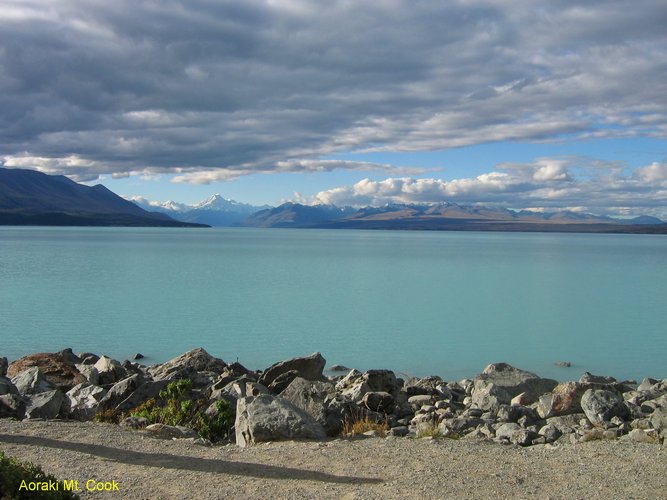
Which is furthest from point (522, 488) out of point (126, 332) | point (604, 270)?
point (604, 270)

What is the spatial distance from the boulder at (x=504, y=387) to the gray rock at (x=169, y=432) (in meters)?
6.22

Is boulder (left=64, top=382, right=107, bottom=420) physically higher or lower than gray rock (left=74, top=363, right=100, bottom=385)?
higher

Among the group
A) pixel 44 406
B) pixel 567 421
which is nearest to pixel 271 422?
pixel 44 406

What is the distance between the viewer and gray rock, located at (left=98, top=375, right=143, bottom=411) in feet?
42.5

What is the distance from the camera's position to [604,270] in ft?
224

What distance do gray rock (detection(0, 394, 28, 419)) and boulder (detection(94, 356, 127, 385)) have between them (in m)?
4.49

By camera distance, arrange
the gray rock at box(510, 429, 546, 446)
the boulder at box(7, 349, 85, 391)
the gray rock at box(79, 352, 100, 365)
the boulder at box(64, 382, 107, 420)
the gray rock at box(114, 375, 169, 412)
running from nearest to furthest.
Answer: the gray rock at box(510, 429, 546, 446) < the boulder at box(64, 382, 107, 420) < the gray rock at box(114, 375, 169, 412) < the boulder at box(7, 349, 85, 391) < the gray rock at box(79, 352, 100, 365)

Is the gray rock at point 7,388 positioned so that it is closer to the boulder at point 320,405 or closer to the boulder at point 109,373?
the boulder at point 109,373

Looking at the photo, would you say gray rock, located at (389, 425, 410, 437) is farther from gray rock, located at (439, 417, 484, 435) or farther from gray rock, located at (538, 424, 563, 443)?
gray rock, located at (538, 424, 563, 443)

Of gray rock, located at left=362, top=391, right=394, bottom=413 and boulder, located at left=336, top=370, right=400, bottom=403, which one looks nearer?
gray rock, located at left=362, top=391, right=394, bottom=413

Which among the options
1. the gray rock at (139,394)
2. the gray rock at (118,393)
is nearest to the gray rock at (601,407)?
the gray rock at (139,394)

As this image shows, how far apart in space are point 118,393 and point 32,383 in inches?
82.1

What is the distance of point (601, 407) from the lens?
11953mm

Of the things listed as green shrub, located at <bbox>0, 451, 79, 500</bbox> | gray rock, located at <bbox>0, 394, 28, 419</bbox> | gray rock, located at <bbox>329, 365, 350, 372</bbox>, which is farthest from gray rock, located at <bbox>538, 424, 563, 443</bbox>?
gray rock, located at <bbox>329, 365, 350, 372</bbox>
